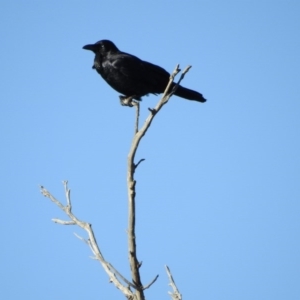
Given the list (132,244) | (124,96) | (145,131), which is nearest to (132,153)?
(145,131)

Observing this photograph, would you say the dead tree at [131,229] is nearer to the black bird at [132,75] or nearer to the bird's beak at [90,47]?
the black bird at [132,75]

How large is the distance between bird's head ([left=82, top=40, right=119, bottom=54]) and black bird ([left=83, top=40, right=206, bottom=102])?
0.03 meters

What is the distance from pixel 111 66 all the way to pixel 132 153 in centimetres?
362

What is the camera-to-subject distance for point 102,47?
8.00 metres

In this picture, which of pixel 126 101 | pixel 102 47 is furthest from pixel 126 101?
pixel 102 47

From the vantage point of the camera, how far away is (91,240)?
3943 millimetres

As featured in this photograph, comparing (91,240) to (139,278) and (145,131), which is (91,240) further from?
(145,131)

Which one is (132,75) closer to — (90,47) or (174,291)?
(90,47)

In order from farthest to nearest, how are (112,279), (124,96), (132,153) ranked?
(124,96) < (132,153) < (112,279)

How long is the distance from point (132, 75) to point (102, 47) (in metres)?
0.83

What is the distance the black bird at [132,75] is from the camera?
745cm

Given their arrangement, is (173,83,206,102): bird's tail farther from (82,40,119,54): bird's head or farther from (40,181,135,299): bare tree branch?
(40,181,135,299): bare tree branch

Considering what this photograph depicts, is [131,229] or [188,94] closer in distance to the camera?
[131,229]

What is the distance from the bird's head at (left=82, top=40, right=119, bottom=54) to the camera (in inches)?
314
